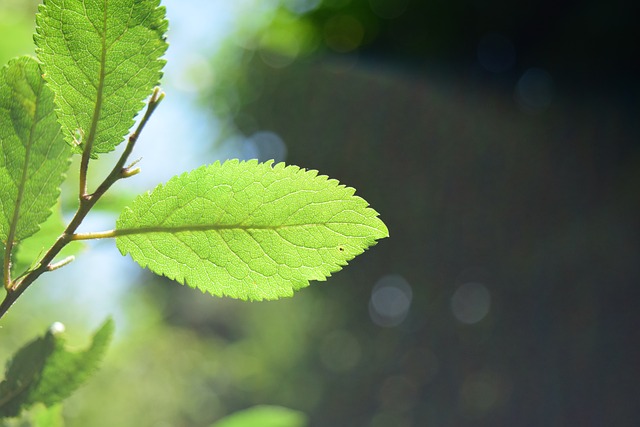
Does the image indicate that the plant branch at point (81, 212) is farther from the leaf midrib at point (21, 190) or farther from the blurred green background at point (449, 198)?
the blurred green background at point (449, 198)

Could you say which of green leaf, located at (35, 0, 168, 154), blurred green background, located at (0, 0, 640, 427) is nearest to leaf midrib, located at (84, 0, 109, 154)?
green leaf, located at (35, 0, 168, 154)

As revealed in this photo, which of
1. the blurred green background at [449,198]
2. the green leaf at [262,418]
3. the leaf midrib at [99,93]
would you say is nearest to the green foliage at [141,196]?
the leaf midrib at [99,93]

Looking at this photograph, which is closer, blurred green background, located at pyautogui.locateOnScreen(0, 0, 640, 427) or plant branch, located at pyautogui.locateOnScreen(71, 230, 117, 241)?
plant branch, located at pyautogui.locateOnScreen(71, 230, 117, 241)

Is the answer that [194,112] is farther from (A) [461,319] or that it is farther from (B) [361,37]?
(A) [461,319]

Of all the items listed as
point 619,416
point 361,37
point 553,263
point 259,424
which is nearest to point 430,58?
point 361,37

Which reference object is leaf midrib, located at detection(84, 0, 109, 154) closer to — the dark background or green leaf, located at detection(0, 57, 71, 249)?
green leaf, located at detection(0, 57, 71, 249)

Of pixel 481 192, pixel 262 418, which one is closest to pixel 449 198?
pixel 481 192

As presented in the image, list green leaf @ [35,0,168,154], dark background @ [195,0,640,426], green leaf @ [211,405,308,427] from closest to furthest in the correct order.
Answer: green leaf @ [35,0,168,154] → green leaf @ [211,405,308,427] → dark background @ [195,0,640,426]
